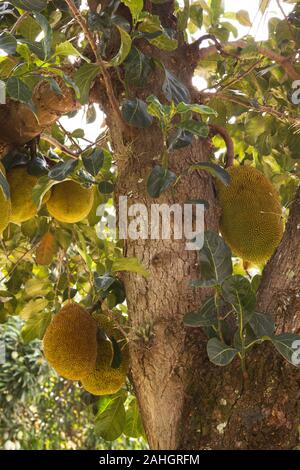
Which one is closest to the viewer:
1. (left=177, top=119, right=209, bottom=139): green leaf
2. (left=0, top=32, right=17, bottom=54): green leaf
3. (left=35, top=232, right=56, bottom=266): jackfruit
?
(left=0, top=32, right=17, bottom=54): green leaf

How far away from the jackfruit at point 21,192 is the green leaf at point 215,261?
16.3 inches

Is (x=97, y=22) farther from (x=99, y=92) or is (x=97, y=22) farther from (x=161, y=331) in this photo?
(x=161, y=331)

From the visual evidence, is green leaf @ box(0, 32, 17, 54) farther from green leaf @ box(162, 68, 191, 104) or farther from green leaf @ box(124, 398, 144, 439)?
green leaf @ box(124, 398, 144, 439)

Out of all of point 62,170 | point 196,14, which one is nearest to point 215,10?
point 196,14

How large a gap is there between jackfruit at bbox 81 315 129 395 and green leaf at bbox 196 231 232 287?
11.1 inches

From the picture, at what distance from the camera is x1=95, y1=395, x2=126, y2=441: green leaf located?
4.19ft

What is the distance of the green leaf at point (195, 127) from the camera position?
101 cm

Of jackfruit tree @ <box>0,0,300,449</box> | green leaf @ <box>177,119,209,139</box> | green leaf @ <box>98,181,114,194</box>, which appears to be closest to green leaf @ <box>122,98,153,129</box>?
jackfruit tree @ <box>0,0,300,449</box>

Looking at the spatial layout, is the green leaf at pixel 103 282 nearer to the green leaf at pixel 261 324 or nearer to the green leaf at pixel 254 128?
the green leaf at pixel 261 324

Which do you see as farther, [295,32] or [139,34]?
[295,32]

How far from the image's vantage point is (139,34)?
43.8 inches

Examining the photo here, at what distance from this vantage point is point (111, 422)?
4.20 feet
